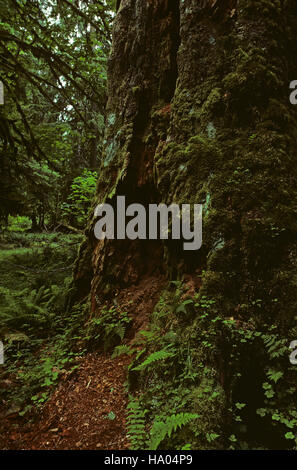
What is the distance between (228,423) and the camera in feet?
7.22

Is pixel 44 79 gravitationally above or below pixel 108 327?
above

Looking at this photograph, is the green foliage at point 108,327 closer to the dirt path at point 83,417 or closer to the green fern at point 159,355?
the dirt path at point 83,417

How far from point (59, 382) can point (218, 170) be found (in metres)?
2.98

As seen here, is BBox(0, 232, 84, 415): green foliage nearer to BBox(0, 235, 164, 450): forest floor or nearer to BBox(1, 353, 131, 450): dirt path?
BBox(0, 235, 164, 450): forest floor

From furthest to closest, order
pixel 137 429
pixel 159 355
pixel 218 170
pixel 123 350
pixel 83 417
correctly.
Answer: pixel 123 350, pixel 218 170, pixel 83 417, pixel 159 355, pixel 137 429

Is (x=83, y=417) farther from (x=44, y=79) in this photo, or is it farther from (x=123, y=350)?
(x=44, y=79)

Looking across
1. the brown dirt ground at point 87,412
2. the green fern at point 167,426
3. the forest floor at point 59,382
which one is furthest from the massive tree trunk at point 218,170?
the brown dirt ground at point 87,412

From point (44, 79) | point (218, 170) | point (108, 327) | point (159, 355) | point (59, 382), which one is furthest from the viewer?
point (44, 79)

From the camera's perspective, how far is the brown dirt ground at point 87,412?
8.56 feet

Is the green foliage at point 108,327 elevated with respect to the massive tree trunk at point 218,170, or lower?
lower

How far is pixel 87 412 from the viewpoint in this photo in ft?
9.61

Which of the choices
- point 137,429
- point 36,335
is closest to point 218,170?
point 137,429

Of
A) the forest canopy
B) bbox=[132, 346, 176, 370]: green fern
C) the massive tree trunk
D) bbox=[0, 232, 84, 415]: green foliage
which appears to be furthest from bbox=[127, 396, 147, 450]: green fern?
the forest canopy
